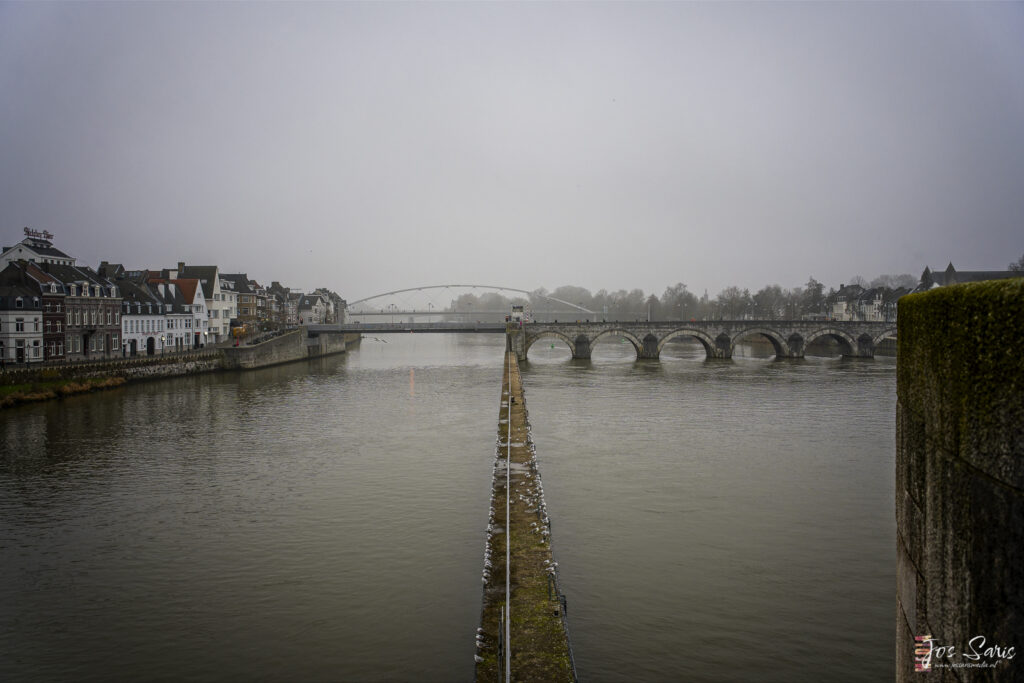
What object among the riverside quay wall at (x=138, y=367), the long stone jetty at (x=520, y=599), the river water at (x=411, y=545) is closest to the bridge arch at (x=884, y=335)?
the river water at (x=411, y=545)

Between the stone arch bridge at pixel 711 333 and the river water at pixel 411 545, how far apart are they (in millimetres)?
36804

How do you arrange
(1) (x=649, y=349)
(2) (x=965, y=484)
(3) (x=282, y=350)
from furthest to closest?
(1) (x=649, y=349) → (3) (x=282, y=350) → (2) (x=965, y=484)

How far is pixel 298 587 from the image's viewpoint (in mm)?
13094

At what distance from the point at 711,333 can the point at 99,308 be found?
5529 centimetres

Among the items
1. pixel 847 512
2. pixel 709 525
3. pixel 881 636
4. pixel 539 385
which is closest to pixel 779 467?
pixel 847 512

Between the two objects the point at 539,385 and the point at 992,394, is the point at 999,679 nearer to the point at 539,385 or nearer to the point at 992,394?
the point at 992,394

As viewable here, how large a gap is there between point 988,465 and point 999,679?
1.02 meters

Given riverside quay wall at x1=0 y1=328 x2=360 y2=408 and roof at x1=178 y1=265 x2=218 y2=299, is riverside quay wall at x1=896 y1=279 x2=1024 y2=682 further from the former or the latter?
roof at x1=178 y1=265 x2=218 y2=299

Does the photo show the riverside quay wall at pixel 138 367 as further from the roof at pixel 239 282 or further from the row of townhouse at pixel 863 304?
the row of townhouse at pixel 863 304

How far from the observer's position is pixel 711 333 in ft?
232

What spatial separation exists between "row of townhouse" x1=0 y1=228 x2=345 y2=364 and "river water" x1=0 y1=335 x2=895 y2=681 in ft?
47.8

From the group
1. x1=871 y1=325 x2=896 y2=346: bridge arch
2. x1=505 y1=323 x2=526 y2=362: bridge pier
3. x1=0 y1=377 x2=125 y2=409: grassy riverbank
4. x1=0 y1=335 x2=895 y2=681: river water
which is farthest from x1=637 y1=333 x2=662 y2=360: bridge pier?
x1=0 y1=377 x2=125 y2=409: grassy riverbank

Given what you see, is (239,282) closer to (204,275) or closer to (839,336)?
(204,275)

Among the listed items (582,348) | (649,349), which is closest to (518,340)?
(582,348)
